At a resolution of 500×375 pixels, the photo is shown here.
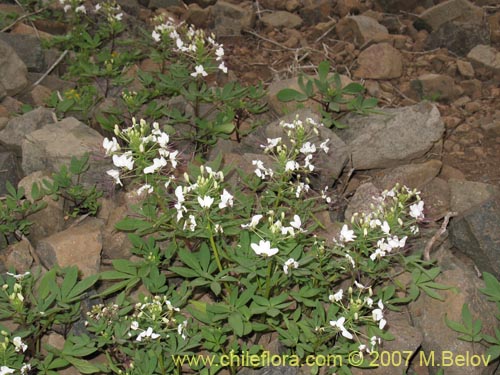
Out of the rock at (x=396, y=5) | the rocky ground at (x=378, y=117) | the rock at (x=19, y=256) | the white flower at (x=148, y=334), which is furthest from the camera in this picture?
the rock at (x=396, y=5)

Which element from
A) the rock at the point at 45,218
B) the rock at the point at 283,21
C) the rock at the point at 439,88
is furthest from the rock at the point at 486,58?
the rock at the point at 45,218

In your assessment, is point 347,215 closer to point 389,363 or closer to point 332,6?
point 389,363

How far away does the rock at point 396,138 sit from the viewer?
173 inches

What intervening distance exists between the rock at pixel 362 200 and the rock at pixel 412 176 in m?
0.23

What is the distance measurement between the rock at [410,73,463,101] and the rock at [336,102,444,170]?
0.91m

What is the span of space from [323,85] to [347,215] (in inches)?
43.9

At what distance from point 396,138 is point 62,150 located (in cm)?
211

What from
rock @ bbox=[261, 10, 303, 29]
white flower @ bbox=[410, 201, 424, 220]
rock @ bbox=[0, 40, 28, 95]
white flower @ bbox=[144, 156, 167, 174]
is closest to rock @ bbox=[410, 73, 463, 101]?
rock @ bbox=[261, 10, 303, 29]

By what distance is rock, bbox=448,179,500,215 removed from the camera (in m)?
4.04

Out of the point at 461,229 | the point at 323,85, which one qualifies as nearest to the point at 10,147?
the point at 323,85

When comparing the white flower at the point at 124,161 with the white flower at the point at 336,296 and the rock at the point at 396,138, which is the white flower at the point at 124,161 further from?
the rock at the point at 396,138

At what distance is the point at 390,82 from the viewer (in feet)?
18.3

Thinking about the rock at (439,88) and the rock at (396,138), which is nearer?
the rock at (396,138)

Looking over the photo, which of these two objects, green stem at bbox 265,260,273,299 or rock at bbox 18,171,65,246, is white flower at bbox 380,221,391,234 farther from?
rock at bbox 18,171,65,246
